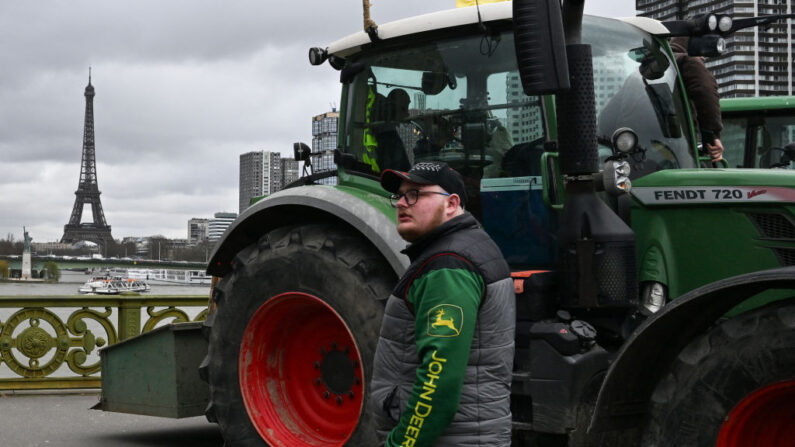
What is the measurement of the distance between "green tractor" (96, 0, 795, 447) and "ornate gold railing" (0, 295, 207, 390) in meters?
5.28

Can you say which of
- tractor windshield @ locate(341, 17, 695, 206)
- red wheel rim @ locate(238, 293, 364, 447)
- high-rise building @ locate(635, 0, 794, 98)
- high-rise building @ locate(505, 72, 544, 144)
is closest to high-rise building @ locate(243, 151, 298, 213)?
red wheel rim @ locate(238, 293, 364, 447)

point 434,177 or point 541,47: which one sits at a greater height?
point 541,47

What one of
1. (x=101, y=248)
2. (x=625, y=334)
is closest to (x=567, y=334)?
(x=625, y=334)

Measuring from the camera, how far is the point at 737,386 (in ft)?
11.7

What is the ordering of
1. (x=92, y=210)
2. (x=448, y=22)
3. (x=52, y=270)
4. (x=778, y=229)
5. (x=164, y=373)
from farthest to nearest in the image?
(x=92, y=210) → (x=52, y=270) → (x=164, y=373) → (x=448, y=22) → (x=778, y=229)

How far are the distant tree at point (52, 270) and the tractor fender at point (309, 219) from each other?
355 ft

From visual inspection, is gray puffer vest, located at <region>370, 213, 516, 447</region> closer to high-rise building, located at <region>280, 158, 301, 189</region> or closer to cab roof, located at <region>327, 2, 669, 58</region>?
cab roof, located at <region>327, 2, 669, 58</region>

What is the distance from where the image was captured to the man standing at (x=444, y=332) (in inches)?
115

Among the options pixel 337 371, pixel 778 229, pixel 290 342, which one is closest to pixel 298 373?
pixel 290 342

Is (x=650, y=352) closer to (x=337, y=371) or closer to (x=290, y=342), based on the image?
(x=337, y=371)

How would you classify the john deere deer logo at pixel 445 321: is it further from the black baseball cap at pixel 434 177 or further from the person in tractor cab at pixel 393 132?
the person in tractor cab at pixel 393 132

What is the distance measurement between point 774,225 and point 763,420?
0.93 metres

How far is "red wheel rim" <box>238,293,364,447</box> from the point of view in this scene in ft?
16.9

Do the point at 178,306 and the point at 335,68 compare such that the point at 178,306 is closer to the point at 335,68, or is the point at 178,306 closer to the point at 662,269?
the point at 335,68
